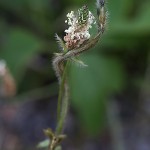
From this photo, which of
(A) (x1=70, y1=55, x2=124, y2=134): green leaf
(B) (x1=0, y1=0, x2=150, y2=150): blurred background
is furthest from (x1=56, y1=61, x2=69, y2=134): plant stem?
(A) (x1=70, y1=55, x2=124, y2=134): green leaf

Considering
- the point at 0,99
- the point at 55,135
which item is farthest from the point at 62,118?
the point at 0,99

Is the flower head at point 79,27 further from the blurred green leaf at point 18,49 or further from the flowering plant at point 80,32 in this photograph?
the blurred green leaf at point 18,49

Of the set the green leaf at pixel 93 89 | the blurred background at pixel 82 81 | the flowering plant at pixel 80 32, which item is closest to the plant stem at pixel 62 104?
the flowering plant at pixel 80 32

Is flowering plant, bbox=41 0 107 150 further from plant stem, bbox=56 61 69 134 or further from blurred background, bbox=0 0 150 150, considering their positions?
blurred background, bbox=0 0 150 150

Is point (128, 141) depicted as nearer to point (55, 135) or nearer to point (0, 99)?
point (0, 99)

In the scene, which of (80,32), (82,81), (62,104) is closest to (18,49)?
(82,81)

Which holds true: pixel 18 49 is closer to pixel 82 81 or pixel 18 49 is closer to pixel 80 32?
pixel 82 81

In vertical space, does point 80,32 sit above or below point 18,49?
below
